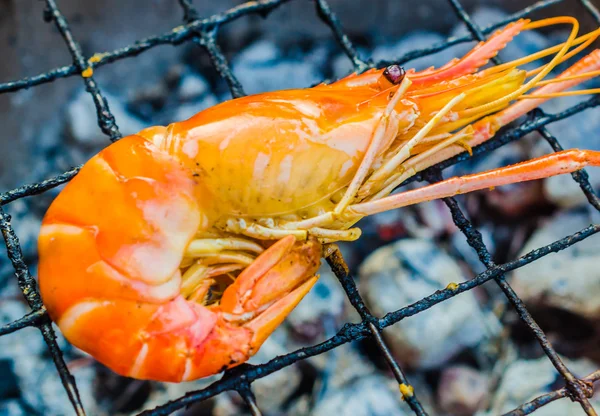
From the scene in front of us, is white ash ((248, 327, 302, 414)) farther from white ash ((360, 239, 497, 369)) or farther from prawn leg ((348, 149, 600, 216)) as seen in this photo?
prawn leg ((348, 149, 600, 216))

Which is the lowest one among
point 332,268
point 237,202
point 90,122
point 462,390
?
point 462,390

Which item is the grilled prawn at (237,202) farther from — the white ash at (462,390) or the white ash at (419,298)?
the white ash at (462,390)

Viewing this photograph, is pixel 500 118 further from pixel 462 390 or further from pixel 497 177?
pixel 462 390

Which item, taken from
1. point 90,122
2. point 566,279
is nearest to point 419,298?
point 566,279

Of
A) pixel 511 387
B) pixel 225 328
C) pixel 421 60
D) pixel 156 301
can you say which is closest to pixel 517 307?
pixel 511 387

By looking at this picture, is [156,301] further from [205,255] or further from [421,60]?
[421,60]
